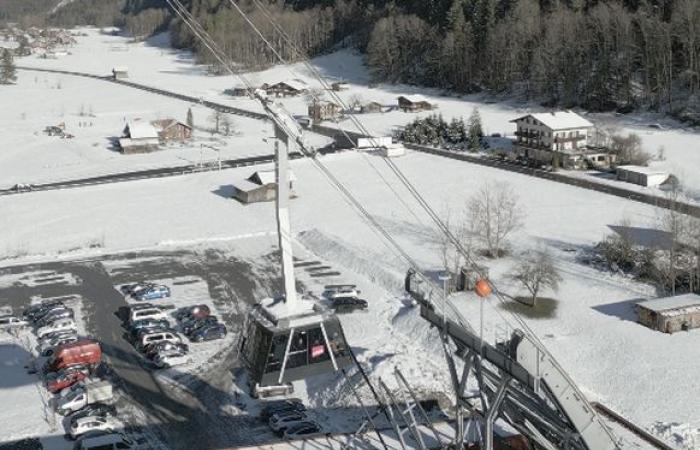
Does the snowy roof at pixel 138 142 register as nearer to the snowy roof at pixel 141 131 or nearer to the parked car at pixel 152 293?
the snowy roof at pixel 141 131

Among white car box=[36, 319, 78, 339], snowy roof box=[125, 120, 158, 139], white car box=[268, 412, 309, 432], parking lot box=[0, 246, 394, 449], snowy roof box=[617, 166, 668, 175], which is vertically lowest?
parking lot box=[0, 246, 394, 449]

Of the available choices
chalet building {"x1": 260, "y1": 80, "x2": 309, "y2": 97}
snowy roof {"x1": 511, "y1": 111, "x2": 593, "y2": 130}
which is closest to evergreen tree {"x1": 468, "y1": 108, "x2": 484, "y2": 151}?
snowy roof {"x1": 511, "y1": 111, "x2": 593, "y2": 130}

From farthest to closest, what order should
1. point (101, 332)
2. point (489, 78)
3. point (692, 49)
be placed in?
point (489, 78)
point (692, 49)
point (101, 332)

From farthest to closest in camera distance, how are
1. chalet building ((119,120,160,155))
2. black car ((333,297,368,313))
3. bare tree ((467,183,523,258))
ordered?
chalet building ((119,120,160,155)), bare tree ((467,183,523,258)), black car ((333,297,368,313))

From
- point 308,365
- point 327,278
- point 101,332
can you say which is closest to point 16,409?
point 101,332

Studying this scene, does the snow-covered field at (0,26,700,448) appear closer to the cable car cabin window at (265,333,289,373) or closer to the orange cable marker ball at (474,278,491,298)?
the cable car cabin window at (265,333,289,373)

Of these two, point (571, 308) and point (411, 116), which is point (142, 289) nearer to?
point (571, 308)
